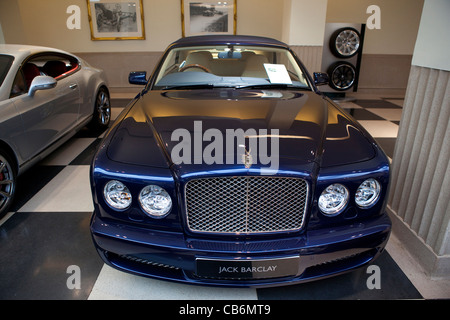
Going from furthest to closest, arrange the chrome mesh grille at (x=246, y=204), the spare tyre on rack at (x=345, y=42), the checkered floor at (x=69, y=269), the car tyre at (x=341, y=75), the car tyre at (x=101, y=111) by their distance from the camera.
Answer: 1. the car tyre at (x=341, y=75)
2. the spare tyre on rack at (x=345, y=42)
3. the car tyre at (x=101, y=111)
4. the checkered floor at (x=69, y=269)
5. the chrome mesh grille at (x=246, y=204)

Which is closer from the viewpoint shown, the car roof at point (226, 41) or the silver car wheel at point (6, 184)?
the silver car wheel at point (6, 184)

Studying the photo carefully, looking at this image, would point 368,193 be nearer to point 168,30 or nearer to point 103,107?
point 103,107

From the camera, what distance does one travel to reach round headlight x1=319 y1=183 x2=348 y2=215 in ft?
3.92

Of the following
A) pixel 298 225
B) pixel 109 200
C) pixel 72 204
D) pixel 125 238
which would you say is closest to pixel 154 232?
pixel 125 238

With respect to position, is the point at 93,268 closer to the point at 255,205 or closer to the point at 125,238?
the point at 125,238

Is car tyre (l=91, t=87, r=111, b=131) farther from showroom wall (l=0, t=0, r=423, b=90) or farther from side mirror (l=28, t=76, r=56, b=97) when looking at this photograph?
showroom wall (l=0, t=0, r=423, b=90)

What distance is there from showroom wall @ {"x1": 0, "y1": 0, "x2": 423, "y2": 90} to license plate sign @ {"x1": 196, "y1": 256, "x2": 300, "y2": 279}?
5.32m

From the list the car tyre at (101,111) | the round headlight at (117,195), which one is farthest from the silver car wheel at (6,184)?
the car tyre at (101,111)

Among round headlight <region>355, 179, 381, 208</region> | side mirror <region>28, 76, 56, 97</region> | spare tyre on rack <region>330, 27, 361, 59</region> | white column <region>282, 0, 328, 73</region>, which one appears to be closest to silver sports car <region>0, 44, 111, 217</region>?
side mirror <region>28, 76, 56, 97</region>

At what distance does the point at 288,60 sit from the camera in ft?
7.17

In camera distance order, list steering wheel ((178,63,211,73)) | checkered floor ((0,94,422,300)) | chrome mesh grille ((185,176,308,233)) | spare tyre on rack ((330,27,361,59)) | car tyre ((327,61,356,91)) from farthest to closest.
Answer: car tyre ((327,61,356,91)) < spare tyre on rack ((330,27,361,59)) < steering wheel ((178,63,211,73)) < checkered floor ((0,94,422,300)) < chrome mesh grille ((185,176,308,233))

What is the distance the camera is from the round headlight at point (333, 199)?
3.92 feet

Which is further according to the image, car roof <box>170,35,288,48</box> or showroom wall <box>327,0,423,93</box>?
showroom wall <box>327,0,423,93</box>

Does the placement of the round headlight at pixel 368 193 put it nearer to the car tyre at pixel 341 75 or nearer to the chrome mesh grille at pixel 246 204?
the chrome mesh grille at pixel 246 204
